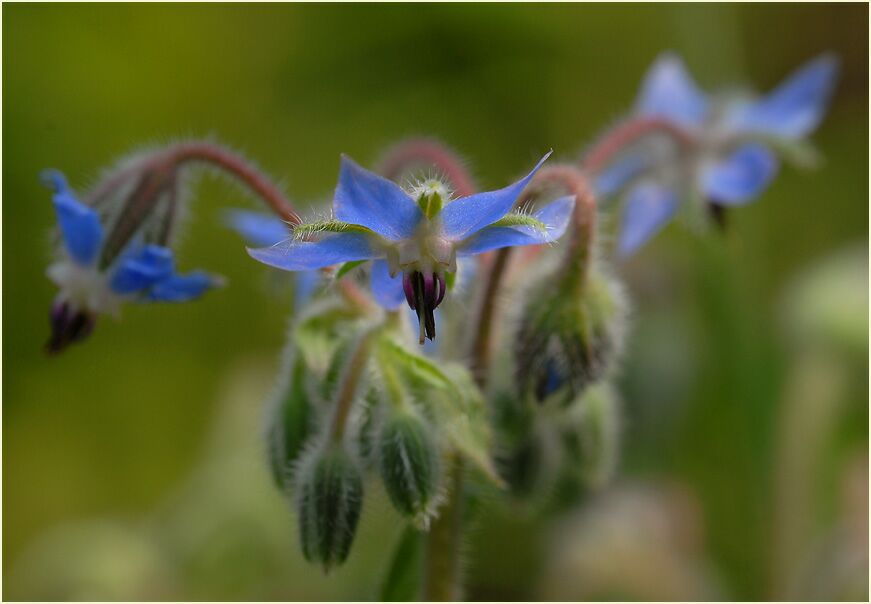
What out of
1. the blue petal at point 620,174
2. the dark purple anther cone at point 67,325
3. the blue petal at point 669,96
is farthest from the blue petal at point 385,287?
the blue petal at point 669,96

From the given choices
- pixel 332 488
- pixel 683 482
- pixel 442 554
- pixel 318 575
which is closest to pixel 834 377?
pixel 683 482

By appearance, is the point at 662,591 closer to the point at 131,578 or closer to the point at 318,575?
the point at 318,575

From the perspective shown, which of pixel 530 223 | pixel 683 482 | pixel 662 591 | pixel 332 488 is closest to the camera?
pixel 530 223

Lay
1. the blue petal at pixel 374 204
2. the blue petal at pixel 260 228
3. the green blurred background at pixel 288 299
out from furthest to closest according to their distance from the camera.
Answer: the green blurred background at pixel 288 299 < the blue petal at pixel 260 228 < the blue petal at pixel 374 204

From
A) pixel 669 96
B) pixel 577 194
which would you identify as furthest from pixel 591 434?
pixel 669 96

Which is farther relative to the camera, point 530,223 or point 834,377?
point 834,377

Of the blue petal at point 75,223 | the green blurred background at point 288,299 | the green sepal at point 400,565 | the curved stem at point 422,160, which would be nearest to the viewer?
the blue petal at point 75,223

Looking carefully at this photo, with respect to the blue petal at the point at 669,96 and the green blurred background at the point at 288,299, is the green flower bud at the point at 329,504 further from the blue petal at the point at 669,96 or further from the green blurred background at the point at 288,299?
the blue petal at the point at 669,96
